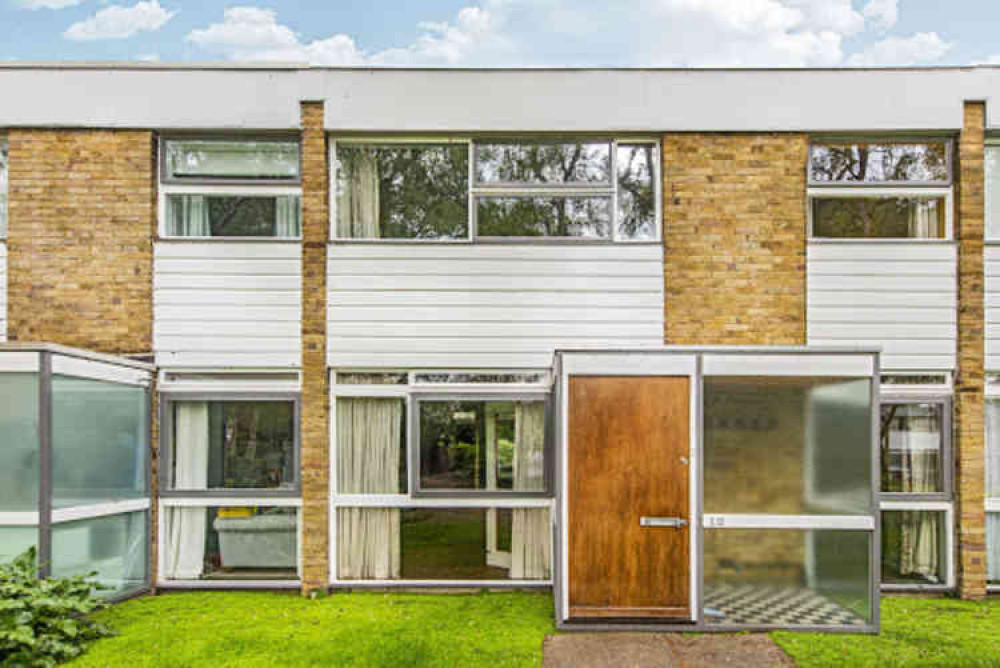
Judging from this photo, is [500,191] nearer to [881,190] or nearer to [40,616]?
[881,190]

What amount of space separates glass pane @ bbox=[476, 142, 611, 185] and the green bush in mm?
4996

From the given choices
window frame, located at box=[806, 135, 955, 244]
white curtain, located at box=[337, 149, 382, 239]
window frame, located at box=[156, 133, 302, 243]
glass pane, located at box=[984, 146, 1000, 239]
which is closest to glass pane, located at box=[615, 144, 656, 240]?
window frame, located at box=[806, 135, 955, 244]

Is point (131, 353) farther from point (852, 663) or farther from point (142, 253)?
point (852, 663)

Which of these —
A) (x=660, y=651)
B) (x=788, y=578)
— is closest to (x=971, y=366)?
(x=788, y=578)

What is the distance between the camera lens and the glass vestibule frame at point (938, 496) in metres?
7.25

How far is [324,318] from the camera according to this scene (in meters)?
7.36

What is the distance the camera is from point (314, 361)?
7.31 metres

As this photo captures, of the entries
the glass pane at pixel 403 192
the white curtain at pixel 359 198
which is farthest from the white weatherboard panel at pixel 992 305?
the white curtain at pixel 359 198

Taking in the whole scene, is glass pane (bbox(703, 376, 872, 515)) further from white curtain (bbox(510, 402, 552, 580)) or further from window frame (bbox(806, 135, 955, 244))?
window frame (bbox(806, 135, 955, 244))

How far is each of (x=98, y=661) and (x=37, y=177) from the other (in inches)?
184

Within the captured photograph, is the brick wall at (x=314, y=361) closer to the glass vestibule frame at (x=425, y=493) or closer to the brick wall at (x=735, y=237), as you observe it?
the glass vestibule frame at (x=425, y=493)

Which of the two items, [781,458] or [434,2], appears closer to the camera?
[781,458]

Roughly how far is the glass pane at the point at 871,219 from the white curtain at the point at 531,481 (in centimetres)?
337

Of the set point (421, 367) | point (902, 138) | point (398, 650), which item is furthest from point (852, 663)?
point (902, 138)
